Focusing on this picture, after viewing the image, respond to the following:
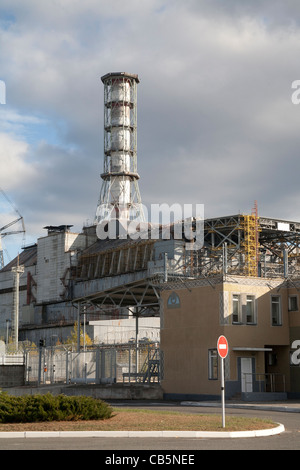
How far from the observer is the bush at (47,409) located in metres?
21.1

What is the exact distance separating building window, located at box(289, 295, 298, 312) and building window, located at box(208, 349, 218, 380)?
613 cm

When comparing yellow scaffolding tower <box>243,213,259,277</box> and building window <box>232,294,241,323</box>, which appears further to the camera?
yellow scaffolding tower <box>243,213,259,277</box>

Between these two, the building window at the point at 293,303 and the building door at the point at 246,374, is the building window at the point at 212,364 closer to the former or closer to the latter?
the building door at the point at 246,374

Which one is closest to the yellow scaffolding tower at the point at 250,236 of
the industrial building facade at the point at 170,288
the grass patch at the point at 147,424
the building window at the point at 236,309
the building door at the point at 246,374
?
the industrial building facade at the point at 170,288

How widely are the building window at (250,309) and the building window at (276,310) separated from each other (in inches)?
64.7

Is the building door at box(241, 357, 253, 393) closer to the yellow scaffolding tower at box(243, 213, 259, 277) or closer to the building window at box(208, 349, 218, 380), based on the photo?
the building window at box(208, 349, 218, 380)

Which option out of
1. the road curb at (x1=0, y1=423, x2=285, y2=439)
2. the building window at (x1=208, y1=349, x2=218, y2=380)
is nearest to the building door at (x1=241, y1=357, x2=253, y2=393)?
the building window at (x1=208, y1=349, x2=218, y2=380)

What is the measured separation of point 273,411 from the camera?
30.2m

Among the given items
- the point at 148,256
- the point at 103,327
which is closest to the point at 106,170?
the point at 148,256

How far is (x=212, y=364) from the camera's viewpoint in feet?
128

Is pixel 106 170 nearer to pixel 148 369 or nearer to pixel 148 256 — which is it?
pixel 148 256

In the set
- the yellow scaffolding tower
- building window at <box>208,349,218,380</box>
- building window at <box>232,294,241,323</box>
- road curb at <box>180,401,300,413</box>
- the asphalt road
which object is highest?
the yellow scaffolding tower

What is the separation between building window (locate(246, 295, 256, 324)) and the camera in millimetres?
40312
